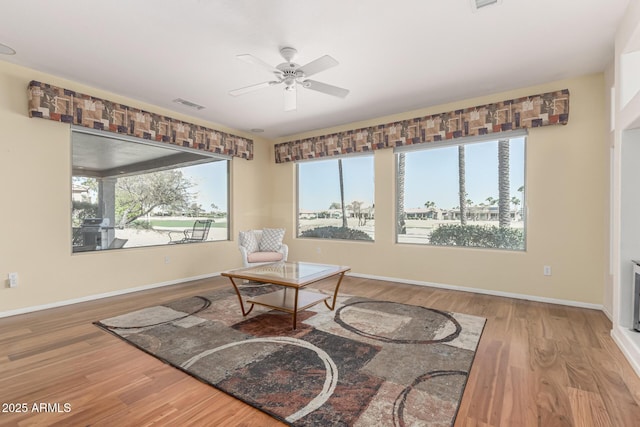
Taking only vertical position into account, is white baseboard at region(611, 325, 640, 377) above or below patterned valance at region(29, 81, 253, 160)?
below

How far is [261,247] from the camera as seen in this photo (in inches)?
200

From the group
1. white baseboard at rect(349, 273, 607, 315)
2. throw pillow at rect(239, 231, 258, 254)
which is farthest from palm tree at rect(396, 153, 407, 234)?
throw pillow at rect(239, 231, 258, 254)

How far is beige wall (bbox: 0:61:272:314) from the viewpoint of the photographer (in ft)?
10.3

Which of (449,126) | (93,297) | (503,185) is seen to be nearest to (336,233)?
(449,126)

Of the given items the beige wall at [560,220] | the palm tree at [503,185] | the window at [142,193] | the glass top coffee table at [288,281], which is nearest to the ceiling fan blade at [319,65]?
the glass top coffee table at [288,281]

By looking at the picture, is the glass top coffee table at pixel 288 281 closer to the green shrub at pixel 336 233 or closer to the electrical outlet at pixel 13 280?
the green shrub at pixel 336 233

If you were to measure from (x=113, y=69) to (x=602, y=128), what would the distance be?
18.3 ft

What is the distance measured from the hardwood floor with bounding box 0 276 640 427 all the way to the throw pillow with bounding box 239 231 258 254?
7.05 feet

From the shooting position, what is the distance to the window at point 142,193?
379 cm

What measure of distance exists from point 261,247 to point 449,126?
11.7 ft

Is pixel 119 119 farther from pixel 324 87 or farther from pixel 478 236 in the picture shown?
pixel 478 236

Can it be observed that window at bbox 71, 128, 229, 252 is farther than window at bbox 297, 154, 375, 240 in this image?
No

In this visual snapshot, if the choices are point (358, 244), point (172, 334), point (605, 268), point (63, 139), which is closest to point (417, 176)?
point (358, 244)

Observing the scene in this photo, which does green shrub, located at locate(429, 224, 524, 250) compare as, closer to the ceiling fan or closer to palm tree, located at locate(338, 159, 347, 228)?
palm tree, located at locate(338, 159, 347, 228)
